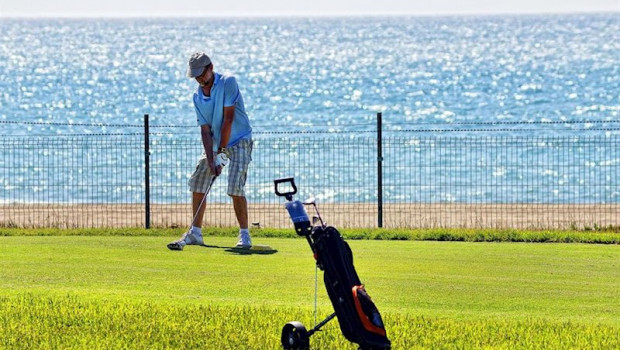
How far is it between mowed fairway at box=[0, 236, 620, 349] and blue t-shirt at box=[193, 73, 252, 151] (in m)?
1.35

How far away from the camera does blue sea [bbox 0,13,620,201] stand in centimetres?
6806

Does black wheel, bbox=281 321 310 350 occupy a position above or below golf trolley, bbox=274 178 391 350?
below

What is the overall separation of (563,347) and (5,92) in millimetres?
77426

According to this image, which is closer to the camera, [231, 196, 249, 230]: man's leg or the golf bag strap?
the golf bag strap

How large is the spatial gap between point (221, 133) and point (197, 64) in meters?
0.90

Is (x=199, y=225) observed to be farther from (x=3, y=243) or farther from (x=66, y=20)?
(x=66, y=20)

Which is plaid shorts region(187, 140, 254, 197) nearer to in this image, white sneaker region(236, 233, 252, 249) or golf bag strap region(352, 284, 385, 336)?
white sneaker region(236, 233, 252, 249)

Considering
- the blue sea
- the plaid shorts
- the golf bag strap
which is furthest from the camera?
the blue sea

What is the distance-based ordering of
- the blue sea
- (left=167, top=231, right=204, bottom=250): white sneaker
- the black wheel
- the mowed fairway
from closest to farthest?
the black wheel
the mowed fairway
(left=167, top=231, right=204, bottom=250): white sneaker
the blue sea

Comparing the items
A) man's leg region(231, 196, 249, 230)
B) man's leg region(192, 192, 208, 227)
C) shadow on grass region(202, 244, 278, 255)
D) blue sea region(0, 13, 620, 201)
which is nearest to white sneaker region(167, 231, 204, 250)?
man's leg region(192, 192, 208, 227)

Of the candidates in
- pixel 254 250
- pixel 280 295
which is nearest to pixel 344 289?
pixel 280 295

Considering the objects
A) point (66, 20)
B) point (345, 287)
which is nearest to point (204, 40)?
point (66, 20)

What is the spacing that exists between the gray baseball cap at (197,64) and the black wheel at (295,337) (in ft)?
16.0

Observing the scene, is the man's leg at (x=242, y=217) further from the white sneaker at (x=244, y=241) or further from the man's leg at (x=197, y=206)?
the man's leg at (x=197, y=206)
